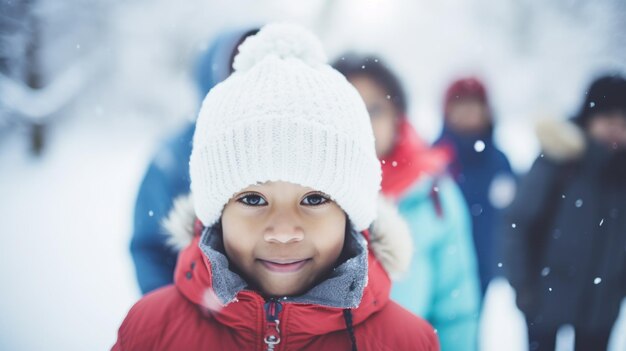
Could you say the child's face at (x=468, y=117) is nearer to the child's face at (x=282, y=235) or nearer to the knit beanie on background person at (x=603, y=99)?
the knit beanie on background person at (x=603, y=99)

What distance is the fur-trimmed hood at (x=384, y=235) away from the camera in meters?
1.16

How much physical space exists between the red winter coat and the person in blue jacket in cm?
44

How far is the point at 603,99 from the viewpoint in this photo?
81.8 inches

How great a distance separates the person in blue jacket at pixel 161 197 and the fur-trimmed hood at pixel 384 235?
10.2 inches

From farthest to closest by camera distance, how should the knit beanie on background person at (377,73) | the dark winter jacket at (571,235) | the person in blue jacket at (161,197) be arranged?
the dark winter jacket at (571,235)
the knit beanie on background person at (377,73)
the person in blue jacket at (161,197)

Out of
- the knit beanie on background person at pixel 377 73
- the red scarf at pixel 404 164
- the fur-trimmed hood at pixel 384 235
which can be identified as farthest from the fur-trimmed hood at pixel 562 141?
the fur-trimmed hood at pixel 384 235

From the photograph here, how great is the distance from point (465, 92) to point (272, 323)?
6.50 feet

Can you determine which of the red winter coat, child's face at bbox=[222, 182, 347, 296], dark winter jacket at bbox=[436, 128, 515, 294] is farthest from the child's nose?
dark winter jacket at bbox=[436, 128, 515, 294]

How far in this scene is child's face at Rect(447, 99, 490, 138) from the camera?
2252 millimetres

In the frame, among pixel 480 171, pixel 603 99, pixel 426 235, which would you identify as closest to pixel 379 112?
pixel 426 235

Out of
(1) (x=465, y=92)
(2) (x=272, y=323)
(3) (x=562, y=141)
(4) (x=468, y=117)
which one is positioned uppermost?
(1) (x=465, y=92)

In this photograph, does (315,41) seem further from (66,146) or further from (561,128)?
(66,146)

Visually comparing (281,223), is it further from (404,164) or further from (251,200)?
(404,164)

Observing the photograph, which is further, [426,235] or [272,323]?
[426,235]
